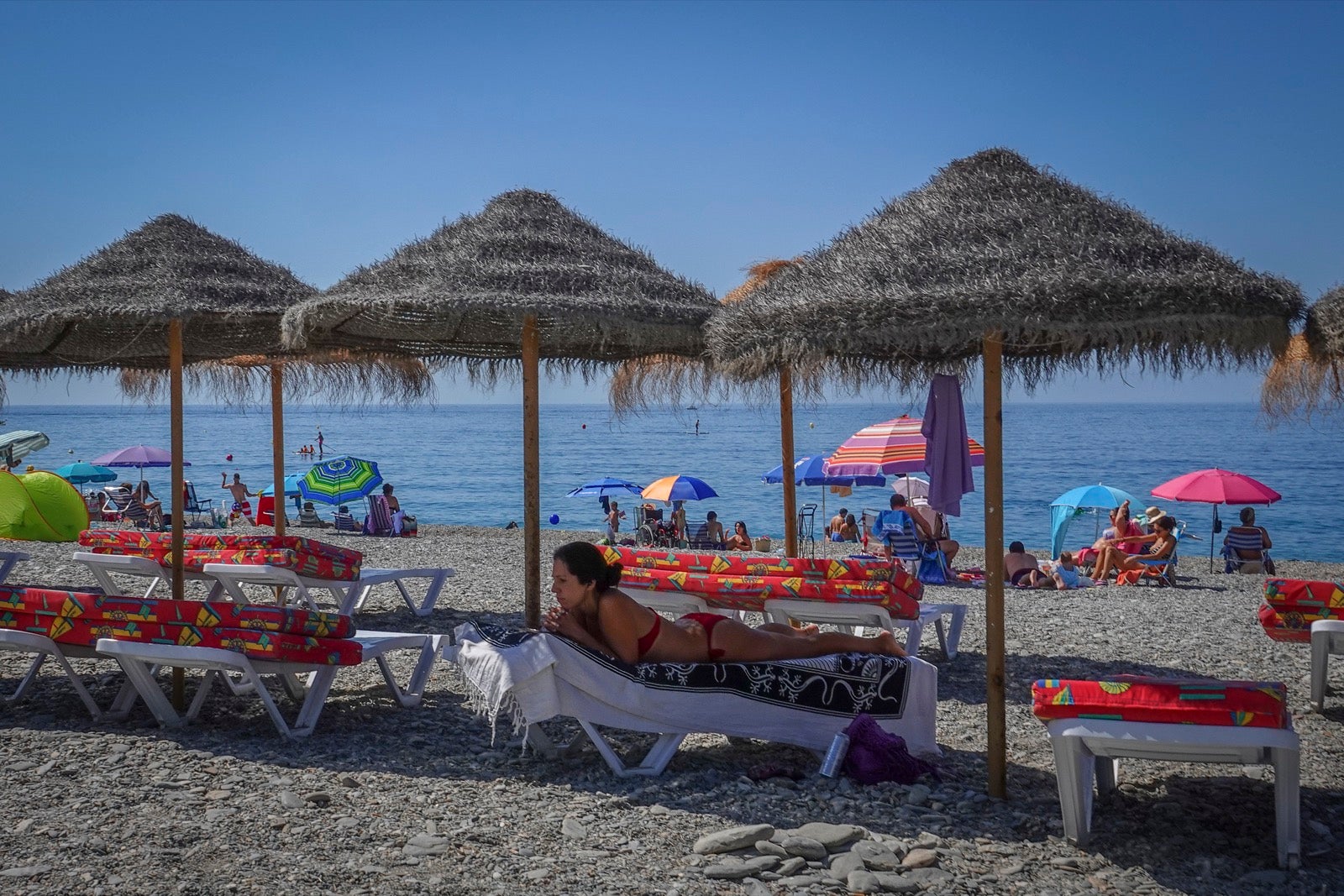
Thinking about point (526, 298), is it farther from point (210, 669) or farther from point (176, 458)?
point (210, 669)

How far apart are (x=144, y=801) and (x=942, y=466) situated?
12.5 ft

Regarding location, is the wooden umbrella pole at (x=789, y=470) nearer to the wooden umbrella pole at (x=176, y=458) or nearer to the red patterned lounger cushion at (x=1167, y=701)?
the wooden umbrella pole at (x=176, y=458)

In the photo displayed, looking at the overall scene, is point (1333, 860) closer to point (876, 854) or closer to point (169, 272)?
point (876, 854)

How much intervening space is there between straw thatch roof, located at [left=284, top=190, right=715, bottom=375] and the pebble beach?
2176 mm

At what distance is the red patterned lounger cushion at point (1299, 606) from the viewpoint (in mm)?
A: 5191

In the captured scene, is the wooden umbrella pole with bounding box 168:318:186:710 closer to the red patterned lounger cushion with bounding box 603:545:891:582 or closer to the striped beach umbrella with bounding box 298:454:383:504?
the red patterned lounger cushion with bounding box 603:545:891:582

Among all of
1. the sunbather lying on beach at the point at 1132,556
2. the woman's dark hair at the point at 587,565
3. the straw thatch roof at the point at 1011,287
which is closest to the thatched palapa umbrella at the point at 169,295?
the woman's dark hair at the point at 587,565

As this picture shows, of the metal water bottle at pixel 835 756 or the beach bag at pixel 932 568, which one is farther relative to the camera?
the beach bag at pixel 932 568

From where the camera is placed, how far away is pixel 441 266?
645cm

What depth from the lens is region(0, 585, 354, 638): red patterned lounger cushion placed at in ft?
15.1

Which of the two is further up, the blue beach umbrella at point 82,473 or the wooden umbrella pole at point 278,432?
the wooden umbrella pole at point 278,432

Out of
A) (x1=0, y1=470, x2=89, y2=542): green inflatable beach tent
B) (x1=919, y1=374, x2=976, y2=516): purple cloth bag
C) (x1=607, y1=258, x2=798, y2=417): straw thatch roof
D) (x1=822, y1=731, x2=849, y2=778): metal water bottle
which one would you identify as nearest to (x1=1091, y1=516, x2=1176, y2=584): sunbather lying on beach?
(x1=607, y1=258, x2=798, y2=417): straw thatch roof

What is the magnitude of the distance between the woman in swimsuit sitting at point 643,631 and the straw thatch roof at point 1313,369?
6.87 ft

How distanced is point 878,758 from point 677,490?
1420cm
